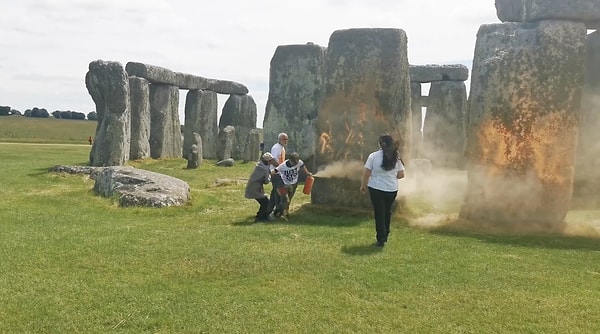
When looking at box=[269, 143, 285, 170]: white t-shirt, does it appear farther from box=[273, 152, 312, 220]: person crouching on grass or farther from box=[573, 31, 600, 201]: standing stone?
box=[573, 31, 600, 201]: standing stone

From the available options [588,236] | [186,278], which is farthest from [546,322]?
[588,236]

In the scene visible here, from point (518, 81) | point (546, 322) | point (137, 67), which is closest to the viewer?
point (546, 322)

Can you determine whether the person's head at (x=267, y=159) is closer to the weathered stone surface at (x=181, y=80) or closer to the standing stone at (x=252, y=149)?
the weathered stone surface at (x=181, y=80)

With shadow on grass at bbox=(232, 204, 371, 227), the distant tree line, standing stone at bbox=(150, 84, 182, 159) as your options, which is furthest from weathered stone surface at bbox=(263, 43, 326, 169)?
the distant tree line

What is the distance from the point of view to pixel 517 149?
930cm

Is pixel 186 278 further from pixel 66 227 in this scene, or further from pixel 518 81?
pixel 518 81

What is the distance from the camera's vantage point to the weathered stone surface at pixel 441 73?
24.8 meters

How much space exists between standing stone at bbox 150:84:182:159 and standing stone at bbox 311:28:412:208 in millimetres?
12979

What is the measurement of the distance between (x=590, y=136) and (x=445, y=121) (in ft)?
38.7

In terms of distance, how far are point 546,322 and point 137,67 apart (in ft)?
61.2

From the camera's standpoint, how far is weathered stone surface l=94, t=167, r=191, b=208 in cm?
1047

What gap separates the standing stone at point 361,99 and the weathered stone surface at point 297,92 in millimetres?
7488

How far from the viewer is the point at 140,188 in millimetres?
10984

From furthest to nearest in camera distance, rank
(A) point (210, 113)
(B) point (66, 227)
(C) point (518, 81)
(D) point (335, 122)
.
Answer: (A) point (210, 113) → (D) point (335, 122) → (C) point (518, 81) → (B) point (66, 227)
